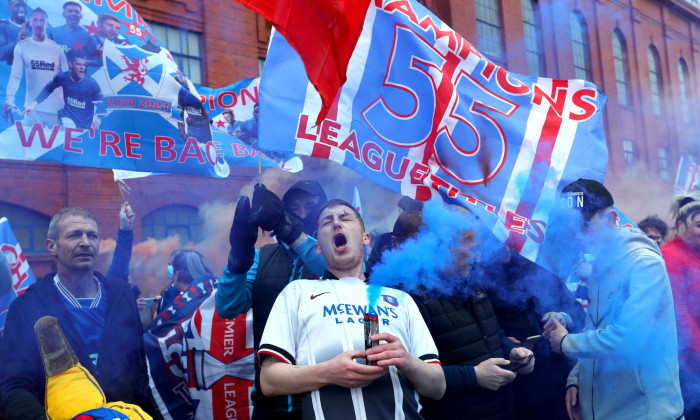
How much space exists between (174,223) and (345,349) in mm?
8864

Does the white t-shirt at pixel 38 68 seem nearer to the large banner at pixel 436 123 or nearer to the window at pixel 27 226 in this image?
the large banner at pixel 436 123

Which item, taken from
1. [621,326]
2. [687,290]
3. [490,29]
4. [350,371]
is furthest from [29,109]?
[490,29]

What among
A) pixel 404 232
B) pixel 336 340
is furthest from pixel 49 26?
pixel 336 340

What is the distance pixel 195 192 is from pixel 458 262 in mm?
8409

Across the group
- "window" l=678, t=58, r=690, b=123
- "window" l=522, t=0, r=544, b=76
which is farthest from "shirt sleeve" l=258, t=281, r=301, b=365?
"window" l=678, t=58, r=690, b=123

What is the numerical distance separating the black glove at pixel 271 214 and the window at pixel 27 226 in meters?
8.08

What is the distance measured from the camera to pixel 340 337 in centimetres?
206

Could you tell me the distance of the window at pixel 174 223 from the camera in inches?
401

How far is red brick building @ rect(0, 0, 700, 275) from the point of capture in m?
7.00

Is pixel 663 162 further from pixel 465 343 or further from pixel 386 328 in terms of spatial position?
pixel 386 328

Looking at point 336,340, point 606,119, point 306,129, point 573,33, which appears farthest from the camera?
point 606,119

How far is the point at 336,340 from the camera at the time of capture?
2061 mm

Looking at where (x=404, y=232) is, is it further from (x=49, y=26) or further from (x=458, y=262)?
(x=49, y=26)

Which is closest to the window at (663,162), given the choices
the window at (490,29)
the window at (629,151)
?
the window at (629,151)
